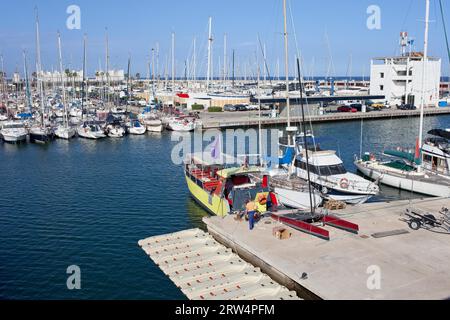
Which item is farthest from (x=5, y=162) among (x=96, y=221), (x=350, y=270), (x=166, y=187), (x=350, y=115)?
(x=350, y=115)

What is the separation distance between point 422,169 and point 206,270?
69.6ft

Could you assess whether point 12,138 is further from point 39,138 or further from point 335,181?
point 335,181

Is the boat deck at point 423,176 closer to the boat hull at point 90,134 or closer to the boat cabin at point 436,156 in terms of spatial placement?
the boat cabin at point 436,156

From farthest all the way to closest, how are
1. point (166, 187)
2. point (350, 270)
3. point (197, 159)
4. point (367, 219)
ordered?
point (166, 187) < point (197, 159) < point (367, 219) < point (350, 270)

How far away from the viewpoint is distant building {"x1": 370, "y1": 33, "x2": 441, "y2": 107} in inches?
3472

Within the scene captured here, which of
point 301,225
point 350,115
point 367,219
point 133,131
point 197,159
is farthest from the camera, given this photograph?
point 350,115

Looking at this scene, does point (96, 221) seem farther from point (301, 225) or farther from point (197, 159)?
point (301, 225)

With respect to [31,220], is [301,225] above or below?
above

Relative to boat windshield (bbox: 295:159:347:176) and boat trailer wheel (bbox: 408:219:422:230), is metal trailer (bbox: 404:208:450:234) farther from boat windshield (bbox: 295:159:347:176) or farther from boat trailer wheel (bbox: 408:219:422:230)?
boat windshield (bbox: 295:159:347:176)

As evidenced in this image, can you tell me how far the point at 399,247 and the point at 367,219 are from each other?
12.0 ft

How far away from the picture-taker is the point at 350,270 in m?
16.0

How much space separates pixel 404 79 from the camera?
89250mm

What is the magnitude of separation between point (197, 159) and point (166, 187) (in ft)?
13.8

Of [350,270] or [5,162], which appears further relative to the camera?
[5,162]
